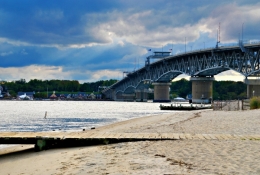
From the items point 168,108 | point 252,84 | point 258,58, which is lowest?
point 168,108

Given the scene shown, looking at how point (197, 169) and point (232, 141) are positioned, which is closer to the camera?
point (197, 169)

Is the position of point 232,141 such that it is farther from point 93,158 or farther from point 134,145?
point 93,158

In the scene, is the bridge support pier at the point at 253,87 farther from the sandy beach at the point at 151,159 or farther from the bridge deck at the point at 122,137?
the sandy beach at the point at 151,159

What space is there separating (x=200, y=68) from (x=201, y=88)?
11223mm

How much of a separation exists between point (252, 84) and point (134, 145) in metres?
88.8

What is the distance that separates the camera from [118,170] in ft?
30.2

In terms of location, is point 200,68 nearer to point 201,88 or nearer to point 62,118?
point 201,88

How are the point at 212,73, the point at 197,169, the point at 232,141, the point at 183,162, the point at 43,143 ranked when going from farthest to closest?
the point at 212,73 → the point at 43,143 → the point at 232,141 → the point at 183,162 → the point at 197,169

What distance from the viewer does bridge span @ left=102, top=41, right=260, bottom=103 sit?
10044 centimetres

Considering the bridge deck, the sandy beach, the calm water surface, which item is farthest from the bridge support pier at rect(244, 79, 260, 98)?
the sandy beach

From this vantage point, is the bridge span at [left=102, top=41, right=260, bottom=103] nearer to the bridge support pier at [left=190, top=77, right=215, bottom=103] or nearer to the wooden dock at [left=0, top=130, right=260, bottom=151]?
the bridge support pier at [left=190, top=77, right=215, bottom=103]

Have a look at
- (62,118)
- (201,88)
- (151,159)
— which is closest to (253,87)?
(201,88)

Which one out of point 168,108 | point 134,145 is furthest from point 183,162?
point 168,108

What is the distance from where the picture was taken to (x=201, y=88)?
135 meters
